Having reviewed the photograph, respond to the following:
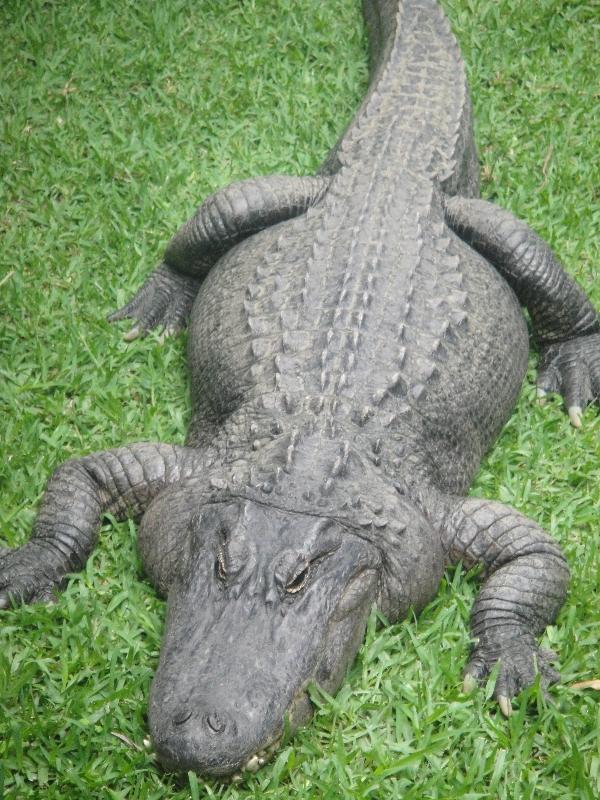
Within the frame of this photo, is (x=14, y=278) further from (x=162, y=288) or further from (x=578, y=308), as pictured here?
(x=578, y=308)

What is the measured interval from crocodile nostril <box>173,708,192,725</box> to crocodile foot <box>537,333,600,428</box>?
8.32 ft

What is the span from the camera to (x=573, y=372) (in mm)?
4902

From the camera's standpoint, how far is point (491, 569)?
3.93 m

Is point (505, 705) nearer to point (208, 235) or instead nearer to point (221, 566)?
point (221, 566)

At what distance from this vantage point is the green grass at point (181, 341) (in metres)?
3.27

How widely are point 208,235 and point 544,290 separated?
1.68 metres

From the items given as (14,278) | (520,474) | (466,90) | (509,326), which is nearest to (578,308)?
(509,326)

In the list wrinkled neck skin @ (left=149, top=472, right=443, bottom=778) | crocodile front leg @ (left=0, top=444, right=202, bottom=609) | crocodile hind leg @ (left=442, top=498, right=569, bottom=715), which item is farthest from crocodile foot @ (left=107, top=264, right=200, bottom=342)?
crocodile hind leg @ (left=442, top=498, right=569, bottom=715)

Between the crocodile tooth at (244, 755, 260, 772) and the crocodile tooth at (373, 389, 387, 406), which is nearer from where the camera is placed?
the crocodile tooth at (244, 755, 260, 772)

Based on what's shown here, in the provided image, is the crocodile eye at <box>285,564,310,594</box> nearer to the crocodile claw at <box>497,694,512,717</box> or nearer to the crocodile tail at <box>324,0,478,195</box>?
the crocodile claw at <box>497,694,512,717</box>

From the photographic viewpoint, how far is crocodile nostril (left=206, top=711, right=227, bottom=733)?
9.38ft

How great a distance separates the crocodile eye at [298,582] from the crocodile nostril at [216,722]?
48cm

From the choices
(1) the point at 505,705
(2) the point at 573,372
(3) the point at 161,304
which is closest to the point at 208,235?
(3) the point at 161,304

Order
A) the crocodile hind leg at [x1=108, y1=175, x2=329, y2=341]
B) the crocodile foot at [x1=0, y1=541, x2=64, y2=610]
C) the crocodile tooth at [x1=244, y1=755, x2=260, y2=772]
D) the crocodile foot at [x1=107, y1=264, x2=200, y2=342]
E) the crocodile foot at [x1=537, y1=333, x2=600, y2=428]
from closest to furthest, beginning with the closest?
the crocodile tooth at [x1=244, y1=755, x2=260, y2=772], the crocodile foot at [x1=0, y1=541, x2=64, y2=610], the crocodile foot at [x1=537, y1=333, x2=600, y2=428], the crocodile hind leg at [x1=108, y1=175, x2=329, y2=341], the crocodile foot at [x1=107, y1=264, x2=200, y2=342]
